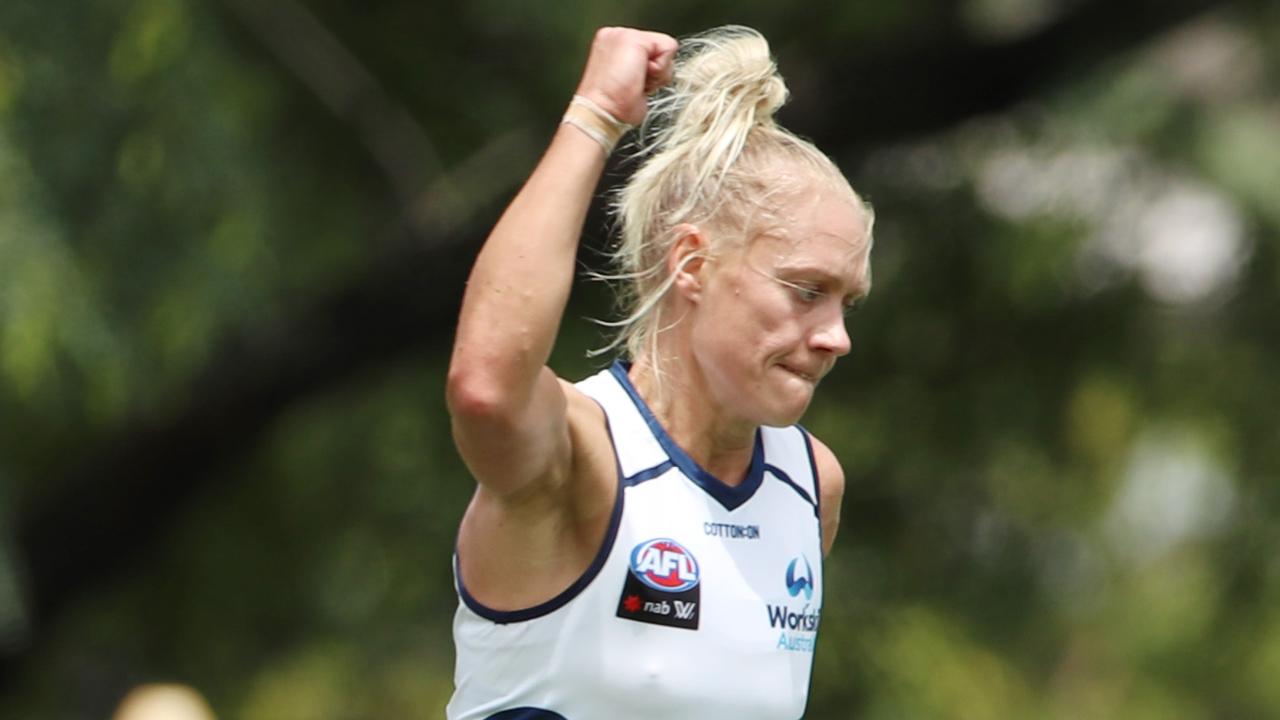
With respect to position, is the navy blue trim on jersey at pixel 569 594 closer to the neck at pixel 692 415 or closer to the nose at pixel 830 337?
the neck at pixel 692 415

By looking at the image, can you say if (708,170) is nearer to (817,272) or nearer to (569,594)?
(817,272)

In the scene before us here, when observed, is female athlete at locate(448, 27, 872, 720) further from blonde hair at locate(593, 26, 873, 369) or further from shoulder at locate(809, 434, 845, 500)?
shoulder at locate(809, 434, 845, 500)

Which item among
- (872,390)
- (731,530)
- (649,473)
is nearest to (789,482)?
(731,530)

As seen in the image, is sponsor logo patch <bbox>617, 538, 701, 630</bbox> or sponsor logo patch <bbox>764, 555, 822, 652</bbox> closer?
sponsor logo patch <bbox>617, 538, 701, 630</bbox>

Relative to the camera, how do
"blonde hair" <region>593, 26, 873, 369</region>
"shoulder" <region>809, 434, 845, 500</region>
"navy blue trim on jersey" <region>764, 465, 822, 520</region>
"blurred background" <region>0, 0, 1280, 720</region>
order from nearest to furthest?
"blonde hair" <region>593, 26, 873, 369</region>
"navy blue trim on jersey" <region>764, 465, 822, 520</region>
"shoulder" <region>809, 434, 845, 500</region>
"blurred background" <region>0, 0, 1280, 720</region>

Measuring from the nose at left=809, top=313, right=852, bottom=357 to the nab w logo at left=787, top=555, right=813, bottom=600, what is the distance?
332 millimetres

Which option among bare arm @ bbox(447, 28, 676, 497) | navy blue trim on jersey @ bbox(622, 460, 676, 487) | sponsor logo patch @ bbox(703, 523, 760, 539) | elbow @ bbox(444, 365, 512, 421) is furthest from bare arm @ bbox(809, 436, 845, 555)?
elbow @ bbox(444, 365, 512, 421)

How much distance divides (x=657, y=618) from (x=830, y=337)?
434 millimetres

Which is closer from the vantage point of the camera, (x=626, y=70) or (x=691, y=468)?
(x=626, y=70)

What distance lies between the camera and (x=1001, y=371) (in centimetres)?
820

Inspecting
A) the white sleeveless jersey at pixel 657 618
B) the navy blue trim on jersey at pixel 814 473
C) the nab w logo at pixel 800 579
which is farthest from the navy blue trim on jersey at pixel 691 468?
the navy blue trim on jersey at pixel 814 473

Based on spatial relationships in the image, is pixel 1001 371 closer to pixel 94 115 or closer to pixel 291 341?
pixel 291 341

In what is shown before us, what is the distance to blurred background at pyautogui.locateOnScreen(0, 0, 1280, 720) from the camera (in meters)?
7.53

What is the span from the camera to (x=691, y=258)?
289 cm
